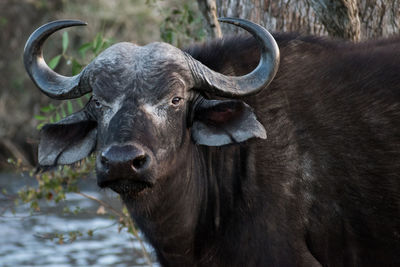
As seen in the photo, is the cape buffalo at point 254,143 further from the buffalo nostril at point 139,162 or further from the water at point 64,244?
the water at point 64,244

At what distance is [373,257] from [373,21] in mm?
2248

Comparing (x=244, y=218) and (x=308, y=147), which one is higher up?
(x=308, y=147)

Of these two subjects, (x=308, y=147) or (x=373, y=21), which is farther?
(x=373, y=21)

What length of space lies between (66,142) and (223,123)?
1043 mm

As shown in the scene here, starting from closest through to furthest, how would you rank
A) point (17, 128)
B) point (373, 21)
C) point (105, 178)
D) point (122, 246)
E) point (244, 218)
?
point (105, 178), point (244, 218), point (373, 21), point (122, 246), point (17, 128)

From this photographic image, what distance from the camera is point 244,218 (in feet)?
15.8

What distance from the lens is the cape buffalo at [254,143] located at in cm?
473

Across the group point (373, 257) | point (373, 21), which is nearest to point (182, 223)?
point (373, 257)

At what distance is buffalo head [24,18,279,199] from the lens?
4512mm

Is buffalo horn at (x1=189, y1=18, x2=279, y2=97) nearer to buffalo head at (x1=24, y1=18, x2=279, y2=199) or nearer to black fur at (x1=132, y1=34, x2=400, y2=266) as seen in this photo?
buffalo head at (x1=24, y1=18, x2=279, y2=199)

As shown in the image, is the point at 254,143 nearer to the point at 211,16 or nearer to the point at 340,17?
the point at 340,17

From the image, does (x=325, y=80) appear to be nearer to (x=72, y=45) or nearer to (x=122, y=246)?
(x=122, y=246)

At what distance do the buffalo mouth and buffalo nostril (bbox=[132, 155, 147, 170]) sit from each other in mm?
120

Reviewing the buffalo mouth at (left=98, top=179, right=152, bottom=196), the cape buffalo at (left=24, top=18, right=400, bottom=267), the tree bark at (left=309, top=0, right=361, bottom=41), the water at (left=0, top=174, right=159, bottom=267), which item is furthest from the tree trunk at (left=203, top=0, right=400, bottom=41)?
the water at (left=0, top=174, right=159, bottom=267)
